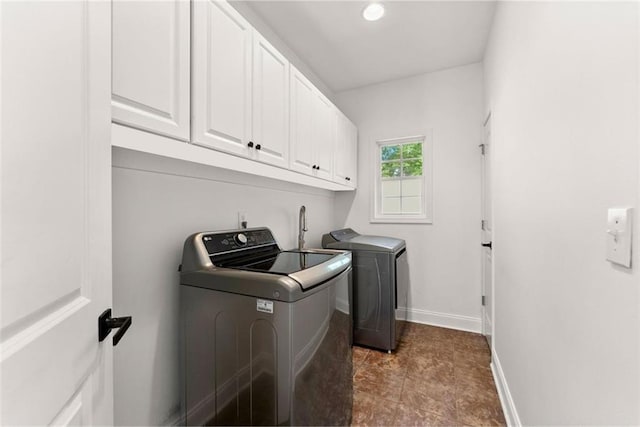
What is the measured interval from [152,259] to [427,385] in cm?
198

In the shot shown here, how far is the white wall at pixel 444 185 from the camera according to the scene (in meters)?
2.82

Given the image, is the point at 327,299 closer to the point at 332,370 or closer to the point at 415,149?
the point at 332,370

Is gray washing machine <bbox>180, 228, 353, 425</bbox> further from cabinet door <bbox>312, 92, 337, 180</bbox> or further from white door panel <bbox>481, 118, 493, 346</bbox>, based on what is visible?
white door panel <bbox>481, 118, 493, 346</bbox>

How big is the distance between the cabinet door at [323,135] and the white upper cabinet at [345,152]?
0.13 metres

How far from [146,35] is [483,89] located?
2.93 metres

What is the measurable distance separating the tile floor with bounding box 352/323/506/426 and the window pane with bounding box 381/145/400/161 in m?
2.00

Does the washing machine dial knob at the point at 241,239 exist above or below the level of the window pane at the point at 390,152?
below

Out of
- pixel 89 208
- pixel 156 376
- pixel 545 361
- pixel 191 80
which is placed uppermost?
pixel 191 80

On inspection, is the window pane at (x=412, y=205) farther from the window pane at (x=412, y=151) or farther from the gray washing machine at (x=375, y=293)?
the gray washing machine at (x=375, y=293)

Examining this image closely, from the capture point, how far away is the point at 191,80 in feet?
3.77

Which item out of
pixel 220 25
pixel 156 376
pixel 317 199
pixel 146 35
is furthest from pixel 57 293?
pixel 317 199

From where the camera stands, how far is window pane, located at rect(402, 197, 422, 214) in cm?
316

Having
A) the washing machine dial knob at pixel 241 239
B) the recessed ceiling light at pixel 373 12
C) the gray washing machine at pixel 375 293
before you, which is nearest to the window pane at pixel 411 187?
the gray washing machine at pixel 375 293

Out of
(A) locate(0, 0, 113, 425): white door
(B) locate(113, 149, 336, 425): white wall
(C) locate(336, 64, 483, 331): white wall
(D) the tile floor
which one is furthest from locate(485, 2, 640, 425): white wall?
(B) locate(113, 149, 336, 425): white wall
